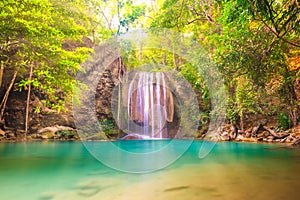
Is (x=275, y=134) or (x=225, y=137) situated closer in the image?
(x=275, y=134)

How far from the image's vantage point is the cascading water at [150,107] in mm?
14844

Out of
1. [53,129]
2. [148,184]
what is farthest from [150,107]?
[148,184]

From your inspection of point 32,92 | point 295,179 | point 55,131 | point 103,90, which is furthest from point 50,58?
point 103,90

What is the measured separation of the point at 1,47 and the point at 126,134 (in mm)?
10241

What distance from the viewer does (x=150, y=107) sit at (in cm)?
1489

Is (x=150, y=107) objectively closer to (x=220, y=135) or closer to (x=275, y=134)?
(x=220, y=135)

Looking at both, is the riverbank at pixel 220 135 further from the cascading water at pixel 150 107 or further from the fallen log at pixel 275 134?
the cascading water at pixel 150 107

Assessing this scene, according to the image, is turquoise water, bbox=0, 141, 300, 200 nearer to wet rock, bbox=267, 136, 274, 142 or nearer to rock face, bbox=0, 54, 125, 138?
wet rock, bbox=267, 136, 274, 142

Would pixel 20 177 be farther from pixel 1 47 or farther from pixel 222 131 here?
pixel 222 131

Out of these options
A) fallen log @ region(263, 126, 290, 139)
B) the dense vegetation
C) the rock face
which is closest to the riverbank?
fallen log @ region(263, 126, 290, 139)

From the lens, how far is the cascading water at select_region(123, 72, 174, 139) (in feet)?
48.7

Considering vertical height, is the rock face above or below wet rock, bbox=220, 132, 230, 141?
above

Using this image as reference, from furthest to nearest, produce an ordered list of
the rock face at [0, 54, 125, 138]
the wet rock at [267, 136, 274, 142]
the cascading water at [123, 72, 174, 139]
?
the cascading water at [123, 72, 174, 139] → the rock face at [0, 54, 125, 138] → the wet rock at [267, 136, 274, 142]

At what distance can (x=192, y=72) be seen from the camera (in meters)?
10.5
